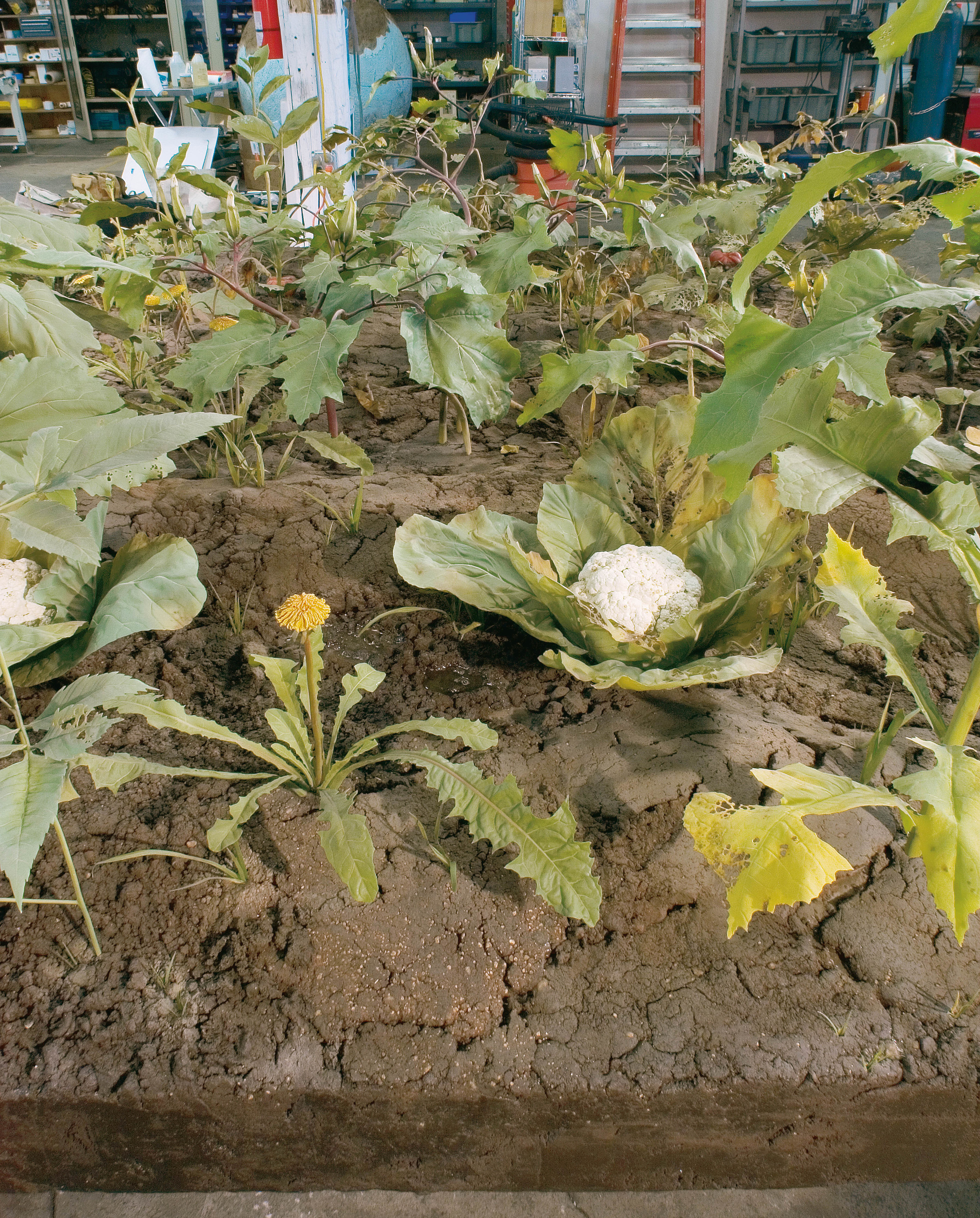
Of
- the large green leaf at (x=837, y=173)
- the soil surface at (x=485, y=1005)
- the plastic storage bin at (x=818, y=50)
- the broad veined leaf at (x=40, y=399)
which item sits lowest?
the soil surface at (x=485, y=1005)

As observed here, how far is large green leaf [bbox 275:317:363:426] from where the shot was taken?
1573 mm

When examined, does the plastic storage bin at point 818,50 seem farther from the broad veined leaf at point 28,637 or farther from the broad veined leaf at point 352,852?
the broad veined leaf at point 352,852

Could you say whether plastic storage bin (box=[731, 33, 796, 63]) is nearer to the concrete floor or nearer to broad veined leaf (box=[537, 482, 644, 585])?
broad veined leaf (box=[537, 482, 644, 585])

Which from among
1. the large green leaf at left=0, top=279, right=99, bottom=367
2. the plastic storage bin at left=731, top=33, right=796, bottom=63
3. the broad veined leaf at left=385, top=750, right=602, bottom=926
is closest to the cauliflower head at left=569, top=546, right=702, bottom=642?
the broad veined leaf at left=385, top=750, right=602, bottom=926

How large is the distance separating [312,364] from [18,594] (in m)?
0.66

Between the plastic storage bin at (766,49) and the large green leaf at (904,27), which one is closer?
the large green leaf at (904,27)

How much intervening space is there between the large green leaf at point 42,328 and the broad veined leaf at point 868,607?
4.05 feet

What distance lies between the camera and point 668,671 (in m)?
1.42

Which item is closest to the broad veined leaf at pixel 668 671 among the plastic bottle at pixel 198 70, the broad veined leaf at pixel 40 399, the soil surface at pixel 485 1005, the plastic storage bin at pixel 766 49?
the soil surface at pixel 485 1005

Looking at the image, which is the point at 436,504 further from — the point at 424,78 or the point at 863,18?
the point at 863,18

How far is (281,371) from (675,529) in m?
0.83

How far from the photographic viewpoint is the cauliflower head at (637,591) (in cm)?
152

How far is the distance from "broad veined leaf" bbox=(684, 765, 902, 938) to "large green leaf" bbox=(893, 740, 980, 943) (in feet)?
0.18

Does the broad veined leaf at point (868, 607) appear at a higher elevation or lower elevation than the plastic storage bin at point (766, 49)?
lower
